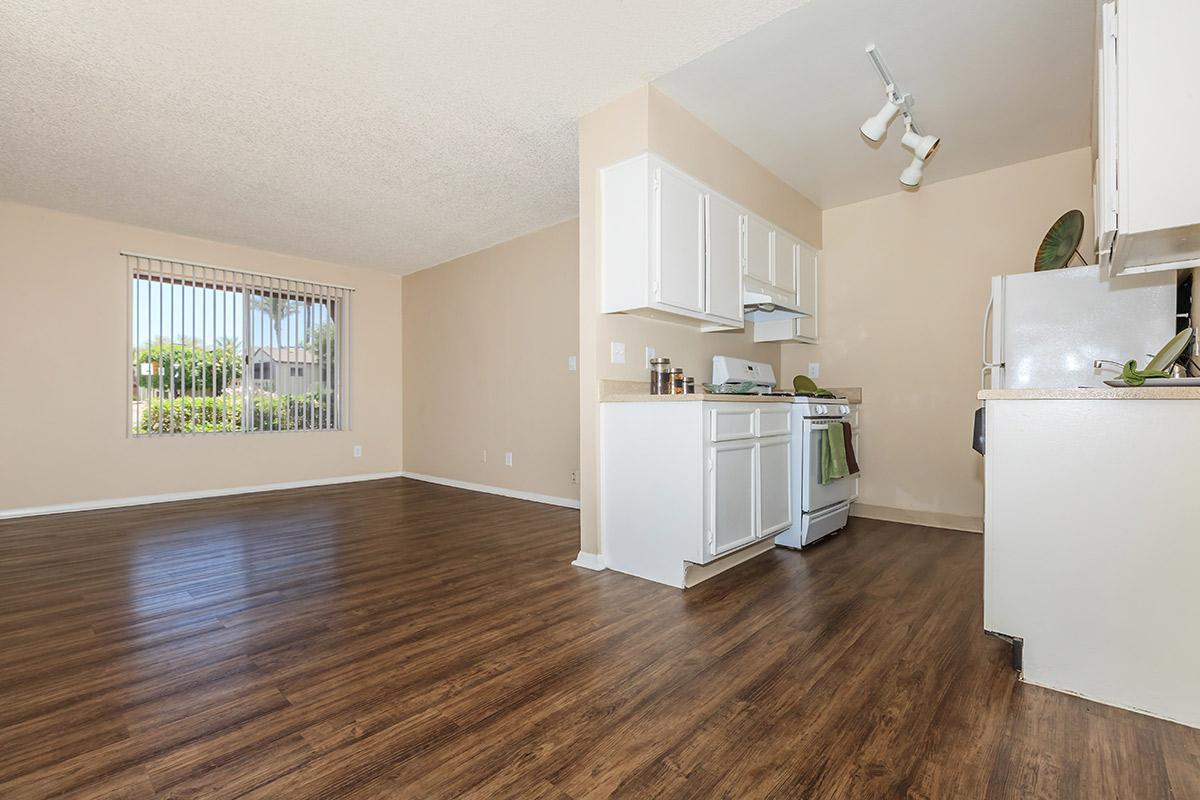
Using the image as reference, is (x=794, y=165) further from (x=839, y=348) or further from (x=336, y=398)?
(x=336, y=398)

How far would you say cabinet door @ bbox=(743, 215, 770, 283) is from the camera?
3539 mm

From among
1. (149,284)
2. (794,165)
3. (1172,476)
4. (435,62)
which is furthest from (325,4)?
(149,284)

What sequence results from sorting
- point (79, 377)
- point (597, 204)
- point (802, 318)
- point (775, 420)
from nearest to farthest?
point (597, 204) → point (775, 420) → point (802, 318) → point (79, 377)

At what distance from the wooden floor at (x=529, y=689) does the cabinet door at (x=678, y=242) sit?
4.91 ft

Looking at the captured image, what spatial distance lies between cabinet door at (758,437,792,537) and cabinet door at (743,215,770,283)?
3.75 ft

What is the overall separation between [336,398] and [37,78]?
3.85 m

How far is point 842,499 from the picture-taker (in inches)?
146

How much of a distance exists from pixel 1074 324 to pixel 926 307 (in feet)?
4.75

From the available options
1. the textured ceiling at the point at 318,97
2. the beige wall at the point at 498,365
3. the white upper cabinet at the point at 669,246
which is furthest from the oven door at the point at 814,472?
the textured ceiling at the point at 318,97

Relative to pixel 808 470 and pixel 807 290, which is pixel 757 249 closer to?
pixel 807 290

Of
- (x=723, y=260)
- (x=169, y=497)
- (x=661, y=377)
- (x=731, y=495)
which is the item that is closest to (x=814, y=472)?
(x=731, y=495)

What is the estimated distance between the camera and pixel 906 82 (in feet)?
9.15

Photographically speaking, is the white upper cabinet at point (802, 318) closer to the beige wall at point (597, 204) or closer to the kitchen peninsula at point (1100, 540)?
the beige wall at point (597, 204)

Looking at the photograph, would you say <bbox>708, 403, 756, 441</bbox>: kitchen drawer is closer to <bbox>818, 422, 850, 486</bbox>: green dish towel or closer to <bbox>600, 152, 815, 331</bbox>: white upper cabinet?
<bbox>600, 152, 815, 331</bbox>: white upper cabinet
